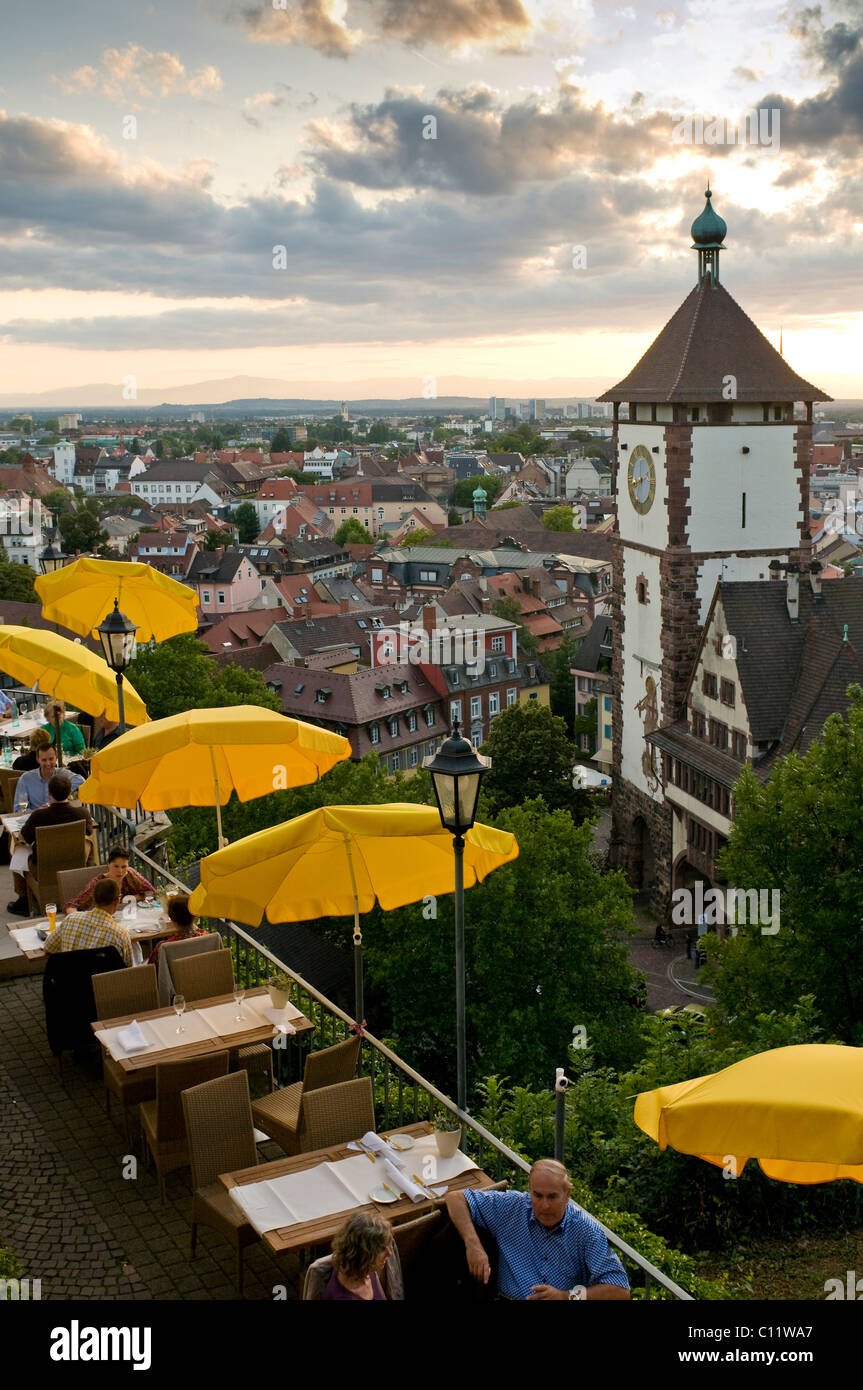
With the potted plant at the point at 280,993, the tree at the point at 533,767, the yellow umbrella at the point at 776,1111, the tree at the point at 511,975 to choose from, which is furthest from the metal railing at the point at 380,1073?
the tree at the point at 533,767

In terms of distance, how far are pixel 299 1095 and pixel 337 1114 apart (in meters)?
1.22

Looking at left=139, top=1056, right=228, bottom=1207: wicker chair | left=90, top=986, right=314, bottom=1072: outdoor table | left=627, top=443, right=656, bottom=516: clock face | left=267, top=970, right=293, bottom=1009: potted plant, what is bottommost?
left=139, top=1056, right=228, bottom=1207: wicker chair

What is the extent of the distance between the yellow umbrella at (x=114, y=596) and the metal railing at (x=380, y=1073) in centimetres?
615

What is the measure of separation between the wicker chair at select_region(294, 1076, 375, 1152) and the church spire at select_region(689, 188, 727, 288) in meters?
39.0

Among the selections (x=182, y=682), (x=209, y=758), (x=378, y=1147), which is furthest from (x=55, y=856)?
(x=182, y=682)

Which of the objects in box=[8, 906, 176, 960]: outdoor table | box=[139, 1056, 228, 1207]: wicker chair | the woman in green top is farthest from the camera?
the woman in green top

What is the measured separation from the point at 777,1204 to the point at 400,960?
63.3 ft

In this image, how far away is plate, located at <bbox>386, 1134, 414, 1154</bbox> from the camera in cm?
954

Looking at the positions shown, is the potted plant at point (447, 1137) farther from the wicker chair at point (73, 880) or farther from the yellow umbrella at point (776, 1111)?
the wicker chair at point (73, 880)

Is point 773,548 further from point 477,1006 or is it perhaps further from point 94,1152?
point 94,1152

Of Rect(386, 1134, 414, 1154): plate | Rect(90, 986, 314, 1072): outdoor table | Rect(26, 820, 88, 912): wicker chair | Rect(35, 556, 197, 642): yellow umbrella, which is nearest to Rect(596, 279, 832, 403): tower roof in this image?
Rect(35, 556, 197, 642): yellow umbrella

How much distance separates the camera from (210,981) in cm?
1209

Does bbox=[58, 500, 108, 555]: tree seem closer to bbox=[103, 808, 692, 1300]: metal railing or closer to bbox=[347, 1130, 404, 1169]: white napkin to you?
bbox=[103, 808, 692, 1300]: metal railing

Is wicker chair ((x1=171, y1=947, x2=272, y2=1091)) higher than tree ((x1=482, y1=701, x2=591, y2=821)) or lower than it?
higher
